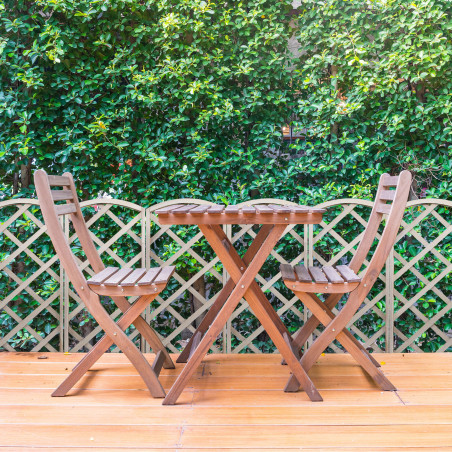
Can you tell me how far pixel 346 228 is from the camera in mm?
3176

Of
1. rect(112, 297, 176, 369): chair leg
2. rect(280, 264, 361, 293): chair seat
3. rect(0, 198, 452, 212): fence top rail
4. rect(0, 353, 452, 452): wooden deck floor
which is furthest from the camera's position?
rect(0, 198, 452, 212): fence top rail

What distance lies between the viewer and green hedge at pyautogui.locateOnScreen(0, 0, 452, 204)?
3.11 meters

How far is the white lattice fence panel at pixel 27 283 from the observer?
2984mm

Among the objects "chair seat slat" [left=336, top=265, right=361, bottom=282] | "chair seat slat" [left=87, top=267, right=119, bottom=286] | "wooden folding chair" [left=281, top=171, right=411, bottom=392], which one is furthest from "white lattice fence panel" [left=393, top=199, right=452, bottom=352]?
"chair seat slat" [left=87, top=267, right=119, bottom=286]

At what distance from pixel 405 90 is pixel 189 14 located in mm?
1667

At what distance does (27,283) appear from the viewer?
2.99 meters

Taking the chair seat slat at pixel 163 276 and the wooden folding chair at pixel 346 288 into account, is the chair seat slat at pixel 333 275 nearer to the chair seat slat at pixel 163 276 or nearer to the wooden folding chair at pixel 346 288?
the wooden folding chair at pixel 346 288

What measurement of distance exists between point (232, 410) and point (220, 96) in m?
2.09

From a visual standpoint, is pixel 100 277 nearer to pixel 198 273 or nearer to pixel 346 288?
pixel 198 273

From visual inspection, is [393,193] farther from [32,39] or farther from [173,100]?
[32,39]

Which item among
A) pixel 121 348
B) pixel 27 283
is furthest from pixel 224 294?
pixel 27 283

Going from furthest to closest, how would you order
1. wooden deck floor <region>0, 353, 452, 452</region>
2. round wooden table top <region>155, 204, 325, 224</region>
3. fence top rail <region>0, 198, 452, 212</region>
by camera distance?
fence top rail <region>0, 198, 452, 212</region>, round wooden table top <region>155, 204, 325, 224</region>, wooden deck floor <region>0, 353, 452, 452</region>

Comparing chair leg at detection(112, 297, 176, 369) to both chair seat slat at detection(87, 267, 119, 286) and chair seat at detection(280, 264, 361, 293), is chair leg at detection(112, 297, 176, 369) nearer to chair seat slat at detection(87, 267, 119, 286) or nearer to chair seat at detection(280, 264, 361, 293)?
chair seat slat at detection(87, 267, 119, 286)

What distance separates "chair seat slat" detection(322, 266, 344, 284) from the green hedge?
2.62 feet
